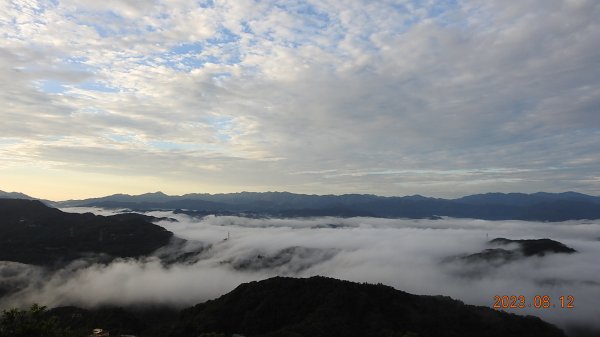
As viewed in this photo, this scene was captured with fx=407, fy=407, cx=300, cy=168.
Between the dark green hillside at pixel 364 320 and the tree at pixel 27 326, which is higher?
the tree at pixel 27 326

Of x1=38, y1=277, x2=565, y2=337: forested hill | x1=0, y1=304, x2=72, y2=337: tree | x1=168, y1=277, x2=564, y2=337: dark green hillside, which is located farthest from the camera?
x1=168, y1=277, x2=564, y2=337: dark green hillside

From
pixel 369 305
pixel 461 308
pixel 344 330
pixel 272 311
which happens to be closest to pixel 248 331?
pixel 272 311

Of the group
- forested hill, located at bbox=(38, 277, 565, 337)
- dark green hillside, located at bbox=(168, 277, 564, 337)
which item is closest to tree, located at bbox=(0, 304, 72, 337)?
forested hill, located at bbox=(38, 277, 565, 337)

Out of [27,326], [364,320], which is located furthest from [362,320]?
[27,326]

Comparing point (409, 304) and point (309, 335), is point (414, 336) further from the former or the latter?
point (409, 304)

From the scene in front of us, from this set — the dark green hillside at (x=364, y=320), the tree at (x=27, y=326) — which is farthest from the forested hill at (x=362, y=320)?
the tree at (x=27, y=326)

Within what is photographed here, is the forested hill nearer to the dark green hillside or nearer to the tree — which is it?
the dark green hillside

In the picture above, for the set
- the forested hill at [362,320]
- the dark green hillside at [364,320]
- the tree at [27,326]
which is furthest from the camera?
the dark green hillside at [364,320]

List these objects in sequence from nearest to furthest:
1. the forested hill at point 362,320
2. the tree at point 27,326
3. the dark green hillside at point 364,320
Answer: the tree at point 27,326
the forested hill at point 362,320
the dark green hillside at point 364,320

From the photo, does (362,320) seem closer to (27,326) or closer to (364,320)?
(364,320)

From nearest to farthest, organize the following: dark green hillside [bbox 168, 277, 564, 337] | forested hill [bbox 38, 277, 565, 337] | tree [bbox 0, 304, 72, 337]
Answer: tree [bbox 0, 304, 72, 337]
forested hill [bbox 38, 277, 565, 337]
dark green hillside [bbox 168, 277, 564, 337]

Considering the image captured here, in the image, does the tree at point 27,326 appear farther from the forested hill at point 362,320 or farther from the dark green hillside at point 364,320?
the dark green hillside at point 364,320

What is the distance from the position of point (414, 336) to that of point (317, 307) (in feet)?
323

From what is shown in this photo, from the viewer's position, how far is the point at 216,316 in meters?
195
